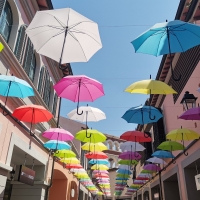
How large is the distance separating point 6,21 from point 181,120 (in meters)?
7.73

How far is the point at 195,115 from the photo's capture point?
6316 mm

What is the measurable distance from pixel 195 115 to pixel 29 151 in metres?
5.95

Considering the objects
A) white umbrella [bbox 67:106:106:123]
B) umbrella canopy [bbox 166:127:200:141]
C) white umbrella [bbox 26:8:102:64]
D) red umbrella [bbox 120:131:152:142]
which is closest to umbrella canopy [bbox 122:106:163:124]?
umbrella canopy [bbox 166:127:200:141]

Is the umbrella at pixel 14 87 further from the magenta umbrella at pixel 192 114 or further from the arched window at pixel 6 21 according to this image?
the magenta umbrella at pixel 192 114

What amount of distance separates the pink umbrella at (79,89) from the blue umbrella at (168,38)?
1688mm

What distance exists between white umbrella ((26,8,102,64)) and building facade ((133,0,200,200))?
3902 millimetres

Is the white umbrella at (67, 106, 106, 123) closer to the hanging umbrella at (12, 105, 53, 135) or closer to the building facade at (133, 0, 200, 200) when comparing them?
the hanging umbrella at (12, 105, 53, 135)

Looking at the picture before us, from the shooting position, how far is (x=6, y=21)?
23.1 feet

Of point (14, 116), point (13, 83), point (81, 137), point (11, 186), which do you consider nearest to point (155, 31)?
point (13, 83)

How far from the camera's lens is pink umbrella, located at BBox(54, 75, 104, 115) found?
605 centimetres

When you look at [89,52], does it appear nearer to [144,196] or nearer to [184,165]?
[184,165]

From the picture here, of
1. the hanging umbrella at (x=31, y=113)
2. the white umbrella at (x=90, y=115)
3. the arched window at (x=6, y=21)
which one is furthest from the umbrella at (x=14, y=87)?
the white umbrella at (x=90, y=115)

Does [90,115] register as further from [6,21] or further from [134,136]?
[6,21]

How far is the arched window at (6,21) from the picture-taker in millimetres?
6688
